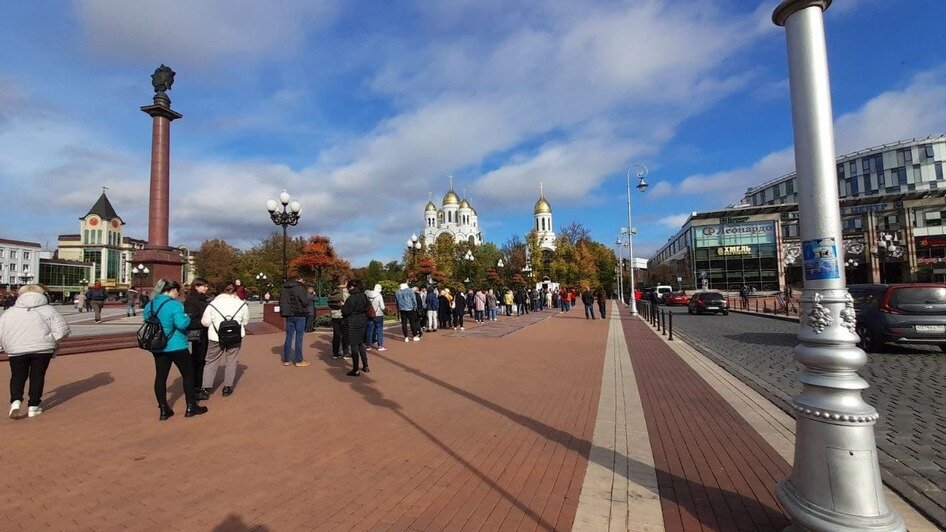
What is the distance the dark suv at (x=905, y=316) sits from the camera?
33.2 ft

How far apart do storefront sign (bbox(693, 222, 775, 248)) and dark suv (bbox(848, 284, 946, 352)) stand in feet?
202

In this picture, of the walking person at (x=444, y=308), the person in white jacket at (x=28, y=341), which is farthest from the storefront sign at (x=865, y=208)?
Answer: the person in white jacket at (x=28, y=341)

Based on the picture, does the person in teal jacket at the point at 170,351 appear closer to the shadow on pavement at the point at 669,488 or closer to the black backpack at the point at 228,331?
the black backpack at the point at 228,331

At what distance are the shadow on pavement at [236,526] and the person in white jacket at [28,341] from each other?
4622 mm

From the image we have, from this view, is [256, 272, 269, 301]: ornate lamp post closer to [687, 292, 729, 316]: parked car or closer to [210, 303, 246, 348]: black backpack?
[687, 292, 729, 316]: parked car

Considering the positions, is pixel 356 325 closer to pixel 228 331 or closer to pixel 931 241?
pixel 228 331

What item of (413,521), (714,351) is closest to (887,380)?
(714,351)

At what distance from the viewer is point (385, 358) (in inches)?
435

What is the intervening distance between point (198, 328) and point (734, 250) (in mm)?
72529

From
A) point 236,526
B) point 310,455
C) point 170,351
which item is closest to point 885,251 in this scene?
point 310,455

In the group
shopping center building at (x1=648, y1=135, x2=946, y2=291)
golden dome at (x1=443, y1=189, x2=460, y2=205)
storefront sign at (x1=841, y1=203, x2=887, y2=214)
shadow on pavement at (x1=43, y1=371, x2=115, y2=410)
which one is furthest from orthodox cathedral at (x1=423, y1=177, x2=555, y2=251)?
shadow on pavement at (x1=43, y1=371, x2=115, y2=410)

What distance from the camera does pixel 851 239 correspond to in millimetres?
68188

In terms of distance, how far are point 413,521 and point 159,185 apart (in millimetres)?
24728

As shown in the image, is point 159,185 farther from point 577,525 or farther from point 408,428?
point 577,525
